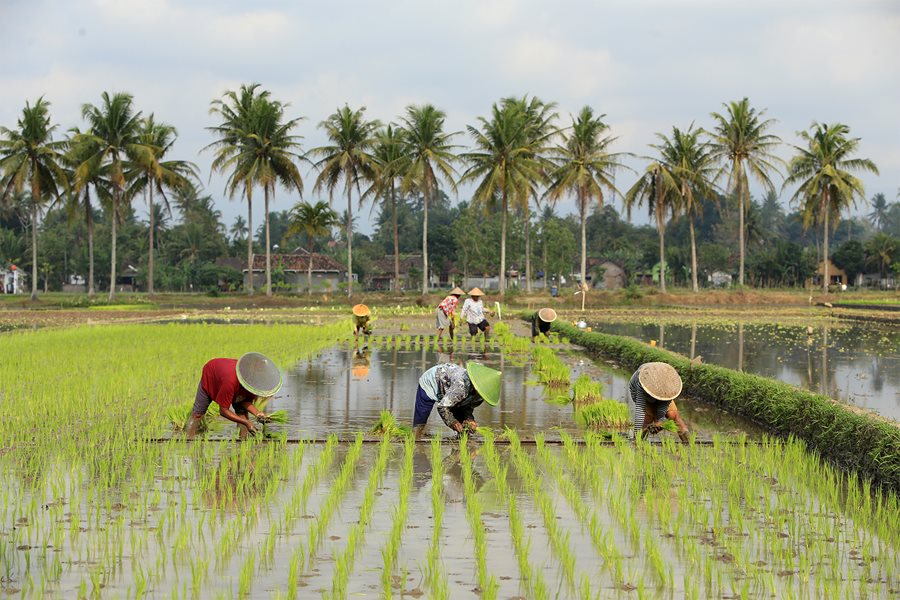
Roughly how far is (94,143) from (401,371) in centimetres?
3433

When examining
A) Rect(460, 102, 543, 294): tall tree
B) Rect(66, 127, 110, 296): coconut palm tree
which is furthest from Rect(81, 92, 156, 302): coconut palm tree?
Rect(460, 102, 543, 294): tall tree

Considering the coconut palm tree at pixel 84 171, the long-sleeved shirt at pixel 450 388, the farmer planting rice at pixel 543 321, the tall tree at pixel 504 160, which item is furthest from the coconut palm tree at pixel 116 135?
the long-sleeved shirt at pixel 450 388

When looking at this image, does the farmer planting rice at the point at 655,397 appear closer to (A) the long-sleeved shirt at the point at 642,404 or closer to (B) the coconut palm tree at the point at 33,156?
(A) the long-sleeved shirt at the point at 642,404

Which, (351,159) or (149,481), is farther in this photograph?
(351,159)

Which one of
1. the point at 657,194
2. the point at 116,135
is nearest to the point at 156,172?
the point at 116,135

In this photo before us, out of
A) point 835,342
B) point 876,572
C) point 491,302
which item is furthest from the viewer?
point 491,302

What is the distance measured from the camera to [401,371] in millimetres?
14336

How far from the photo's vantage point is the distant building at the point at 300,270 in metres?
61.8

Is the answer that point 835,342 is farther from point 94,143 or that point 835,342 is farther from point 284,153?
point 94,143

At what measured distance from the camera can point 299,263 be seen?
6359 cm

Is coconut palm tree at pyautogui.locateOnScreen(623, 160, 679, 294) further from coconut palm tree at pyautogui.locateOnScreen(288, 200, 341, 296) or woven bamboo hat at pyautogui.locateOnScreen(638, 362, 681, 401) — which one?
woven bamboo hat at pyautogui.locateOnScreen(638, 362, 681, 401)

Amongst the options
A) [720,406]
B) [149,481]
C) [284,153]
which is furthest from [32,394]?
[284,153]

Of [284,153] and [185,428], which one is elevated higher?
[284,153]

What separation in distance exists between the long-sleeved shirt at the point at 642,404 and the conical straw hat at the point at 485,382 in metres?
1.27
